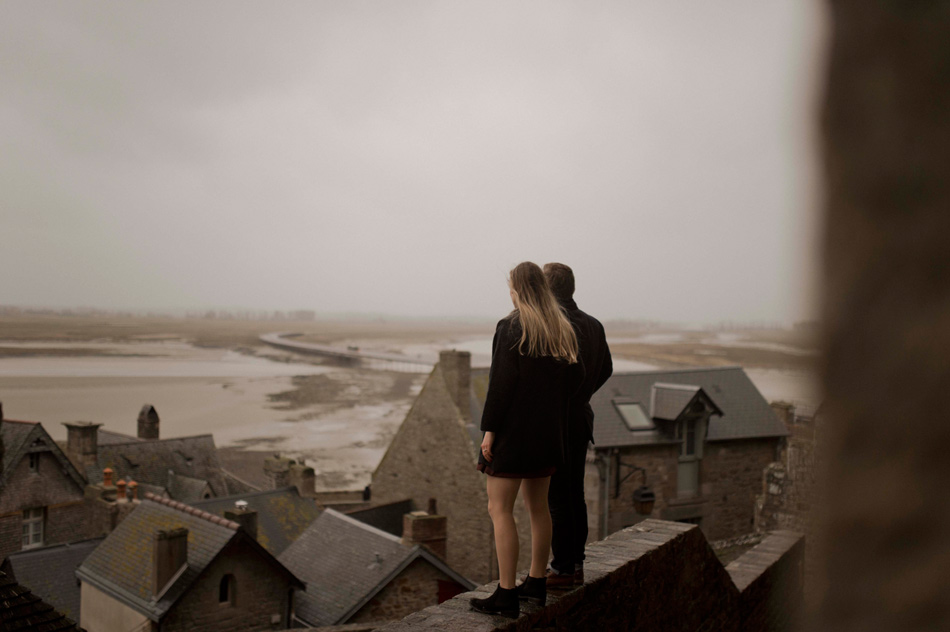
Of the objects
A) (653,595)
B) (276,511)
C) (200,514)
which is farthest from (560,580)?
(276,511)

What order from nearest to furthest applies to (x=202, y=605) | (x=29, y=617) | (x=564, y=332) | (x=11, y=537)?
(x=564, y=332) → (x=29, y=617) → (x=202, y=605) → (x=11, y=537)

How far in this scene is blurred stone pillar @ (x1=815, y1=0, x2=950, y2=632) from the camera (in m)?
0.53

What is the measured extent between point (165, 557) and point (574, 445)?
10.7 meters

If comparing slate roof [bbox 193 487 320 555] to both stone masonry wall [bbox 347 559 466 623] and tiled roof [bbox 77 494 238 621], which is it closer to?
tiled roof [bbox 77 494 238 621]

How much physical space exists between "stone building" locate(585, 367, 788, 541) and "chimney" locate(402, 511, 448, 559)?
11.3 ft

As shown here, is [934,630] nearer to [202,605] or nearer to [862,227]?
[862,227]

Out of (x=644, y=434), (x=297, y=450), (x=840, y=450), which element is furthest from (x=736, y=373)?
(x=297, y=450)

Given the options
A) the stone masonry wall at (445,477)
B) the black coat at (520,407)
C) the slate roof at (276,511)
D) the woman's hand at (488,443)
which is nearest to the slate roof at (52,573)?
the slate roof at (276,511)

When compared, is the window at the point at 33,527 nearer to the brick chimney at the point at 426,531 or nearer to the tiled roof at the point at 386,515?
the tiled roof at the point at 386,515

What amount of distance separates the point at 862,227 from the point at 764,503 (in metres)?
14.1

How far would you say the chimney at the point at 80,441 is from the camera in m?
22.5

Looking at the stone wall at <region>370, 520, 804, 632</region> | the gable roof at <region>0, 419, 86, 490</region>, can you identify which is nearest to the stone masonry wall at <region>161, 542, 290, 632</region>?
the gable roof at <region>0, 419, 86, 490</region>

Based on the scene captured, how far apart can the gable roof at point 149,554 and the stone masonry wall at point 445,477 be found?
6755mm

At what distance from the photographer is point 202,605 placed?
12.8m
